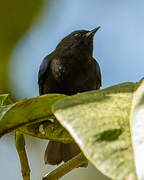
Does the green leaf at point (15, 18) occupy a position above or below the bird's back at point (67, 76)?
above

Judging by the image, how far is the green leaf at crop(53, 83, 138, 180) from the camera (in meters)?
0.61

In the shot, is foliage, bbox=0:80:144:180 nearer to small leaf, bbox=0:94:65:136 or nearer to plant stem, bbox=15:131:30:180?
small leaf, bbox=0:94:65:136

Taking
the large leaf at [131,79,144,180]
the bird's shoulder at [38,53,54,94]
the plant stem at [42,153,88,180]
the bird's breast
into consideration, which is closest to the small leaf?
the plant stem at [42,153,88,180]

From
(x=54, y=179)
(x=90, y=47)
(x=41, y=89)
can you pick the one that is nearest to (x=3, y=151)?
(x=41, y=89)

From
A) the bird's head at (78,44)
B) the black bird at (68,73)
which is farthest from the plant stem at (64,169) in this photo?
the bird's head at (78,44)

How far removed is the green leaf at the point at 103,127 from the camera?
1.99ft

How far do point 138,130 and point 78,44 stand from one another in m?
2.53

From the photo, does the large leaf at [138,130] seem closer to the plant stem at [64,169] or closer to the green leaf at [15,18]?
the plant stem at [64,169]

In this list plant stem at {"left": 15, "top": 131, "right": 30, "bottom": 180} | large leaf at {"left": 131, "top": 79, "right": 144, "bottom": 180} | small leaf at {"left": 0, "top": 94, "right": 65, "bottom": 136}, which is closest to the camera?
large leaf at {"left": 131, "top": 79, "right": 144, "bottom": 180}

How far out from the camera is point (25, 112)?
0.99m

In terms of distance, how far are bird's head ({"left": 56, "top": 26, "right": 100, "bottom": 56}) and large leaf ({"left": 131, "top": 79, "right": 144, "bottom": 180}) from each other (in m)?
2.23

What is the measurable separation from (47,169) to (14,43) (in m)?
1.69

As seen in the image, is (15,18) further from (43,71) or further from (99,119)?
(99,119)

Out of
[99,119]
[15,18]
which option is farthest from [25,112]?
[15,18]
